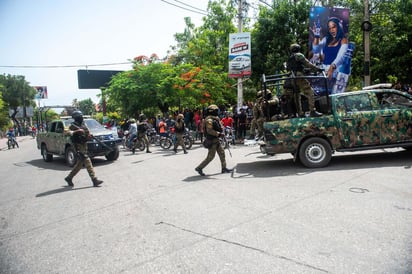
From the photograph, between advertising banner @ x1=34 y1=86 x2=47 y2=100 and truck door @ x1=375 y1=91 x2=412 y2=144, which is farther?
advertising banner @ x1=34 y1=86 x2=47 y2=100

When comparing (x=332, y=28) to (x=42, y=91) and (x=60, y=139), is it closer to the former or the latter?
(x=60, y=139)

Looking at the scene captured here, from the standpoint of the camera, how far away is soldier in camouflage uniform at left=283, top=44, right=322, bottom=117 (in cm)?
817

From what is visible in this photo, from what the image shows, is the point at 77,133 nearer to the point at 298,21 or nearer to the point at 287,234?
the point at 287,234

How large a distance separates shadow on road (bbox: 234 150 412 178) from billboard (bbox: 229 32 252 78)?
8.97 meters

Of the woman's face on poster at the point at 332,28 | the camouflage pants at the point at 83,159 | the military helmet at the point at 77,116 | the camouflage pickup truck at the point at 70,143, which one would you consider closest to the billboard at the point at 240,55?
the woman's face on poster at the point at 332,28

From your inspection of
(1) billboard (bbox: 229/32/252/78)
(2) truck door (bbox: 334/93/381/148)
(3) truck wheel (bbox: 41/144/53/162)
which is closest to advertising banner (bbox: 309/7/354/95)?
(1) billboard (bbox: 229/32/252/78)

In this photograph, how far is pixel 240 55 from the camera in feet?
57.9

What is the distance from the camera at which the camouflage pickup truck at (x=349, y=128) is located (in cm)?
793

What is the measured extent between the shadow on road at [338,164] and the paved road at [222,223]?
0.05 metres

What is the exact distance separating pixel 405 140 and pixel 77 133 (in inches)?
312

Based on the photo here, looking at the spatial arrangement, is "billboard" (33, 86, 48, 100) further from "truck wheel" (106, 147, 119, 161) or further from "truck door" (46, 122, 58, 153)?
"truck wheel" (106, 147, 119, 161)

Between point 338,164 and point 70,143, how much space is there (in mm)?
9037

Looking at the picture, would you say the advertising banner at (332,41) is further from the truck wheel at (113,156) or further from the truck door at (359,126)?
the truck wheel at (113,156)

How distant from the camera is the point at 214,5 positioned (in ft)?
120
